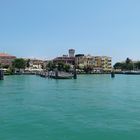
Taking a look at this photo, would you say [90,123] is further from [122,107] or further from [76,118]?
[122,107]

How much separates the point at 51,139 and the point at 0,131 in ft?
11.1

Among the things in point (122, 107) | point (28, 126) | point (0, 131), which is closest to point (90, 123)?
point (28, 126)

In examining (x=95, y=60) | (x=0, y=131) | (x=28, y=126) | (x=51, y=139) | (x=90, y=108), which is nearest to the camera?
(x=51, y=139)

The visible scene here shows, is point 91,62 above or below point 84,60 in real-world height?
below

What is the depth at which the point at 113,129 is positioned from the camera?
20.3m

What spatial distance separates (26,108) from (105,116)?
763 centimetres

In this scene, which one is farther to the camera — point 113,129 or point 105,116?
point 105,116

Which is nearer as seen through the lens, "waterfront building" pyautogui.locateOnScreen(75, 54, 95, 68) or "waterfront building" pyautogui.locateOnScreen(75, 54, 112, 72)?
"waterfront building" pyautogui.locateOnScreen(75, 54, 112, 72)

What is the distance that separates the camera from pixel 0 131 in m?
20.0

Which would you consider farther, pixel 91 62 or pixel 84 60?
pixel 91 62

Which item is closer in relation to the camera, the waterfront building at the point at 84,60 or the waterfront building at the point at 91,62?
the waterfront building at the point at 91,62

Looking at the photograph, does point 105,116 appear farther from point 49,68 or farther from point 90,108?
point 49,68

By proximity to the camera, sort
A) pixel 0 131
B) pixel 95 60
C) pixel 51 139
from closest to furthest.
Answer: pixel 51 139 < pixel 0 131 < pixel 95 60

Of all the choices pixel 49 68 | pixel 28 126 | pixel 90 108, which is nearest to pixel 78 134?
pixel 28 126
